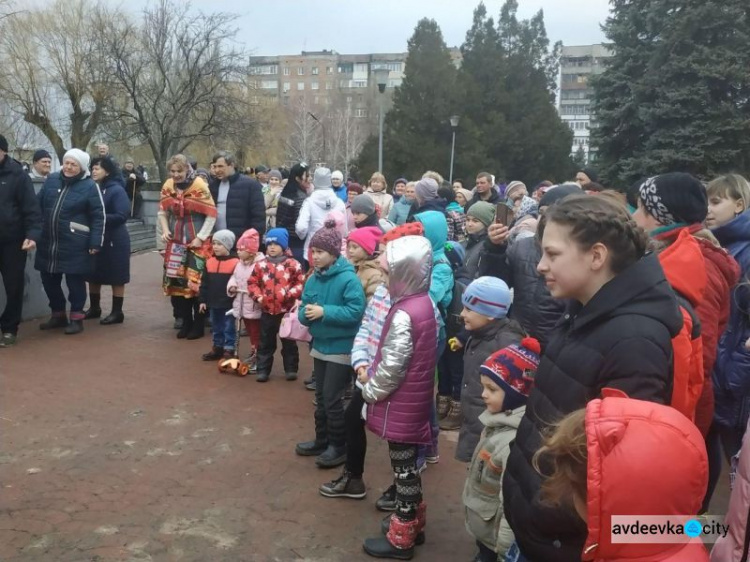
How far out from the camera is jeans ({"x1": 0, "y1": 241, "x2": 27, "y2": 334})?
702 cm

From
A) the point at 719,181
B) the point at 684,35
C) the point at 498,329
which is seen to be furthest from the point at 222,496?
the point at 684,35

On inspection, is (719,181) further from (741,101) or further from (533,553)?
(741,101)

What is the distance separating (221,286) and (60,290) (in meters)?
2.33

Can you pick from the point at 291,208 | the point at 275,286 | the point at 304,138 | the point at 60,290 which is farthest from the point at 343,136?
the point at 275,286

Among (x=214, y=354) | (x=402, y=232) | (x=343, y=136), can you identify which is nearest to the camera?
(x=402, y=232)

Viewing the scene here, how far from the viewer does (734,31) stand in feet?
57.7

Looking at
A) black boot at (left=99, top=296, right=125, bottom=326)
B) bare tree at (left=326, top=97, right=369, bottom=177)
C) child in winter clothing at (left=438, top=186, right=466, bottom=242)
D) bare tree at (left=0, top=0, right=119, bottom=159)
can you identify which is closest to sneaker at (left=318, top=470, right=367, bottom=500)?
child in winter clothing at (left=438, top=186, right=466, bottom=242)

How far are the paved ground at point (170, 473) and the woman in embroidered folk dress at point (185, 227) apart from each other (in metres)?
1.08

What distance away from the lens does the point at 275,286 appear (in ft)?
20.0

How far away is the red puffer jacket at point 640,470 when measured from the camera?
5.12 ft

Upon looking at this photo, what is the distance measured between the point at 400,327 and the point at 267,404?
2.75m

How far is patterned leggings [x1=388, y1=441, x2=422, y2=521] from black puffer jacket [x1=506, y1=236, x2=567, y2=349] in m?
1.28

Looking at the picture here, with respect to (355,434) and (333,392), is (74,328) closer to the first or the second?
(333,392)

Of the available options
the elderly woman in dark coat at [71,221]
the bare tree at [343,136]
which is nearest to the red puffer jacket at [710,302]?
the elderly woman in dark coat at [71,221]
